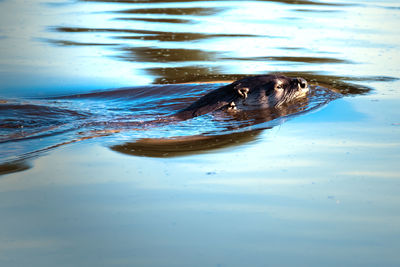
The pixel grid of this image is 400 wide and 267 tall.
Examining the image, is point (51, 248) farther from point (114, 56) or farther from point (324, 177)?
point (114, 56)

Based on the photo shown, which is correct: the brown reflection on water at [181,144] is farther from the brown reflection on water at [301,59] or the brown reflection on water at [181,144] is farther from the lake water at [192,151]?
the brown reflection on water at [301,59]

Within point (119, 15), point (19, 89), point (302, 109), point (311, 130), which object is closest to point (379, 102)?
point (302, 109)

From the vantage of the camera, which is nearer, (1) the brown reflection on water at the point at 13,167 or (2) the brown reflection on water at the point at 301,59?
(1) the brown reflection on water at the point at 13,167

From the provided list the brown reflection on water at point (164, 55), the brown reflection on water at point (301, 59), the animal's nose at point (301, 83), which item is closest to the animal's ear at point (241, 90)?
the animal's nose at point (301, 83)

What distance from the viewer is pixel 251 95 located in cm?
692

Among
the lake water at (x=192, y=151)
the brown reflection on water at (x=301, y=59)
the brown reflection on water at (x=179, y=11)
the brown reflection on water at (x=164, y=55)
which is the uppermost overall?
the brown reflection on water at (x=179, y=11)

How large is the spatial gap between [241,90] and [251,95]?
205 mm

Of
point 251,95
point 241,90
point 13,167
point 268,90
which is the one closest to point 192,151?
point 13,167

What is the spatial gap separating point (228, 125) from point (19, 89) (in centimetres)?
302

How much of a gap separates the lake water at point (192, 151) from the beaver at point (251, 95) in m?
0.20

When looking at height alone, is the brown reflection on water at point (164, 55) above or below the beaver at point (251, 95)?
above

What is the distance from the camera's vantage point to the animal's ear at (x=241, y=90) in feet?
22.1

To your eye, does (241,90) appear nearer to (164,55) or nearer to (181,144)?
(181,144)

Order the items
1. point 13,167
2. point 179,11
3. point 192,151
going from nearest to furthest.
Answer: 1. point 13,167
2. point 192,151
3. point 179,11
